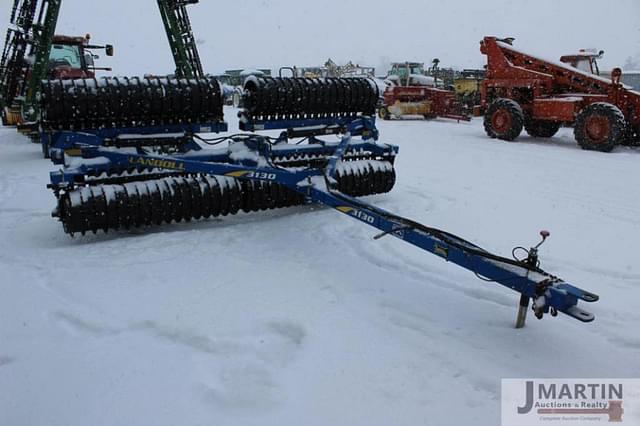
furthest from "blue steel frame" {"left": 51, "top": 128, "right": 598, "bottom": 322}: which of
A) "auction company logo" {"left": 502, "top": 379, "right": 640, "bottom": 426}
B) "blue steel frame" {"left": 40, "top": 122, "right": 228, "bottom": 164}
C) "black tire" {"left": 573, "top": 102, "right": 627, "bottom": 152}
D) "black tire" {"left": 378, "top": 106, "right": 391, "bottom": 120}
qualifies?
"black tire" {"left": 378, "top": 106, "right": 391, "bottom": 120}

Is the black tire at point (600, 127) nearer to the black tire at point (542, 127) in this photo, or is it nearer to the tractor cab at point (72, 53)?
the black tire at point (542, 127)

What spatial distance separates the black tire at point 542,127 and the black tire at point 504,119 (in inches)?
39.5

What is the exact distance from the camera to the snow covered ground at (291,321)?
7.83 feet

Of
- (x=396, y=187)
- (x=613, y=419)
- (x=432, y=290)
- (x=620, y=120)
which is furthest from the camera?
(x=620, y=120)

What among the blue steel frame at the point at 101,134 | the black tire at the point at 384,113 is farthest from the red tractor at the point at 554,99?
the blue steel frame at the point at 101,134

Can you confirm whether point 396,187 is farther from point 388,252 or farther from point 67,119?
point 67,119

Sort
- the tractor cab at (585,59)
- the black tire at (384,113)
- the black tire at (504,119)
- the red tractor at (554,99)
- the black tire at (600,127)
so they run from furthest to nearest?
the black tire at (384,113) < the tractor cab at (585,59) < the black tire at (504,119) < the red tractor at (554,99) < the black tire at (600,127)

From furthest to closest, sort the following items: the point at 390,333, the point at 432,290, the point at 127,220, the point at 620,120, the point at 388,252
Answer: the point at 620,120
the point at 127,220
the point at 388,252
the point at 432,290
the point at 390,333

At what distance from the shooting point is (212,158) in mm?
5188

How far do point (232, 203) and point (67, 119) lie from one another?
67.8 inches

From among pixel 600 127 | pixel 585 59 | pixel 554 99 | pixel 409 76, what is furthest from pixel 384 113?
pixel 600 127

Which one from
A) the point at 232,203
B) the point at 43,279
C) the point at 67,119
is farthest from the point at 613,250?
the point at 67,119

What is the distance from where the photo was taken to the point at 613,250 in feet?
14.2

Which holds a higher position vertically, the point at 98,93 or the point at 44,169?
the point at 98,93
